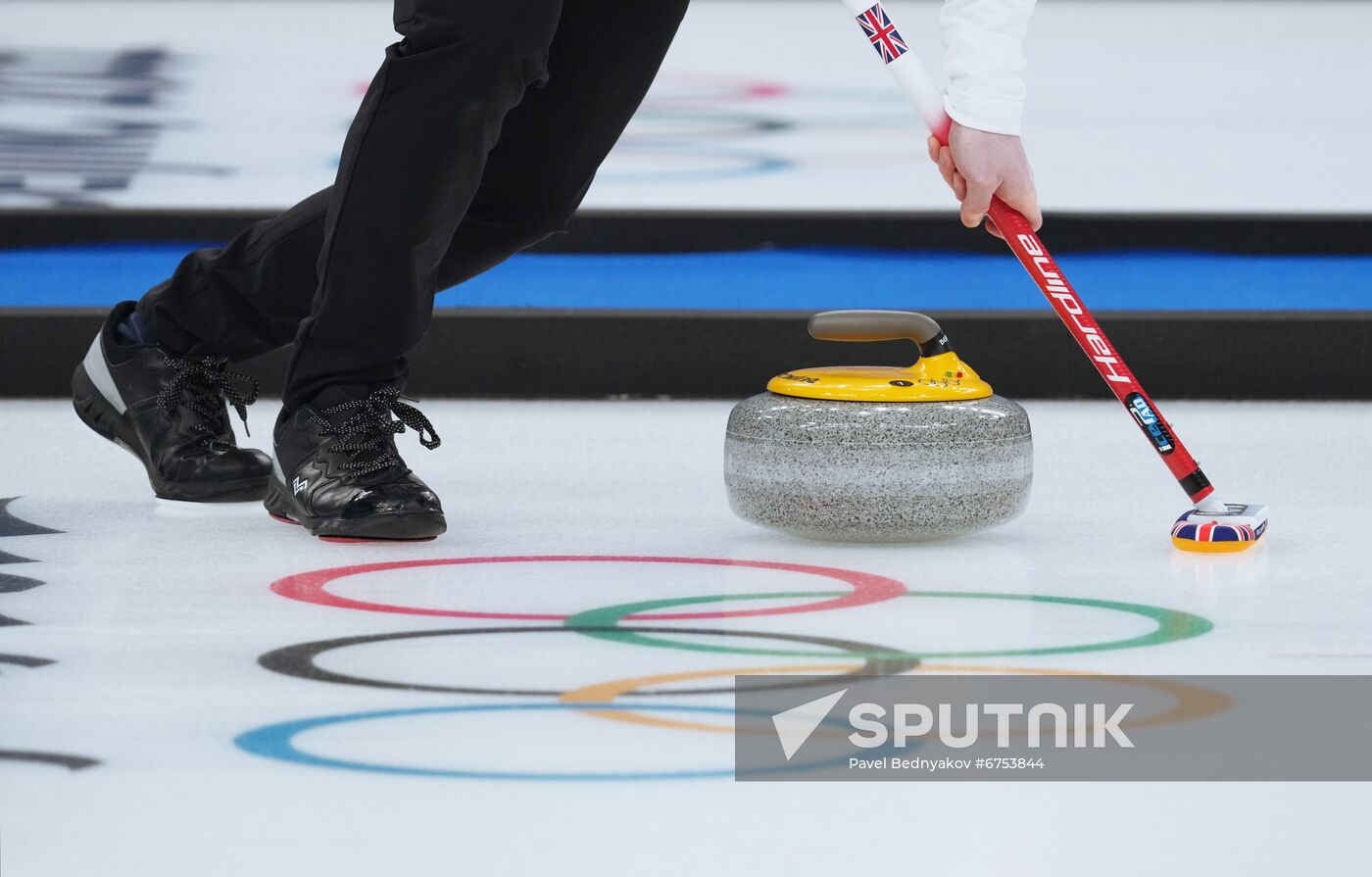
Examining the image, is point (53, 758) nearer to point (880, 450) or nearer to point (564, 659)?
point (564, 659)

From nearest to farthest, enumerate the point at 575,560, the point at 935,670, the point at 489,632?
1. the point at 935,670
2. the point at 489,632
3. the point at 575,560

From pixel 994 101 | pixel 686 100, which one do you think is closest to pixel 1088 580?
pixel 994 101

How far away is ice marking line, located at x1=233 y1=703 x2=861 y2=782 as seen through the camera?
1.03 metres

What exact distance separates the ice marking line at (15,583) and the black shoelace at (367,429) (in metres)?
0.32

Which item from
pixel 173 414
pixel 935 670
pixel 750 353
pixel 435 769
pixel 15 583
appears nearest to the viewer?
pixel 435 769

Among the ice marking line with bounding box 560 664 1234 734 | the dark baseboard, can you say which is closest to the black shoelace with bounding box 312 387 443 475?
the ice marking line with bounding box 560 664 1234 734

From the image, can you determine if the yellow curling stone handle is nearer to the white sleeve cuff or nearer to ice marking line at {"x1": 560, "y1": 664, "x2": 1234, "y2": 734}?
the white sleeve cuff

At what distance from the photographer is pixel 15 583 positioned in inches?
62.0

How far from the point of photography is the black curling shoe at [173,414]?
200 cm

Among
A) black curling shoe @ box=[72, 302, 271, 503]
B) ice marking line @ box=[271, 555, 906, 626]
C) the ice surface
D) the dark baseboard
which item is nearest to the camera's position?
the ice surface

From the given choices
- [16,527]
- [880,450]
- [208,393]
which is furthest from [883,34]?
[16,527]

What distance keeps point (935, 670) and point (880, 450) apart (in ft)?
1.57

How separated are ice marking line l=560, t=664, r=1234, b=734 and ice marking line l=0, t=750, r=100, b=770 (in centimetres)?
29

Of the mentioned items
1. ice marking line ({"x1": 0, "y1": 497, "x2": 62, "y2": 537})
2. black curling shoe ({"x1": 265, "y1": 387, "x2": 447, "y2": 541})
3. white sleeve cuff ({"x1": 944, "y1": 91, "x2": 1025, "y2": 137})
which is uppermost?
white sleeve cuff ({"x1": 944, "y1": 91, "x2": 1025, "y2": 137})
